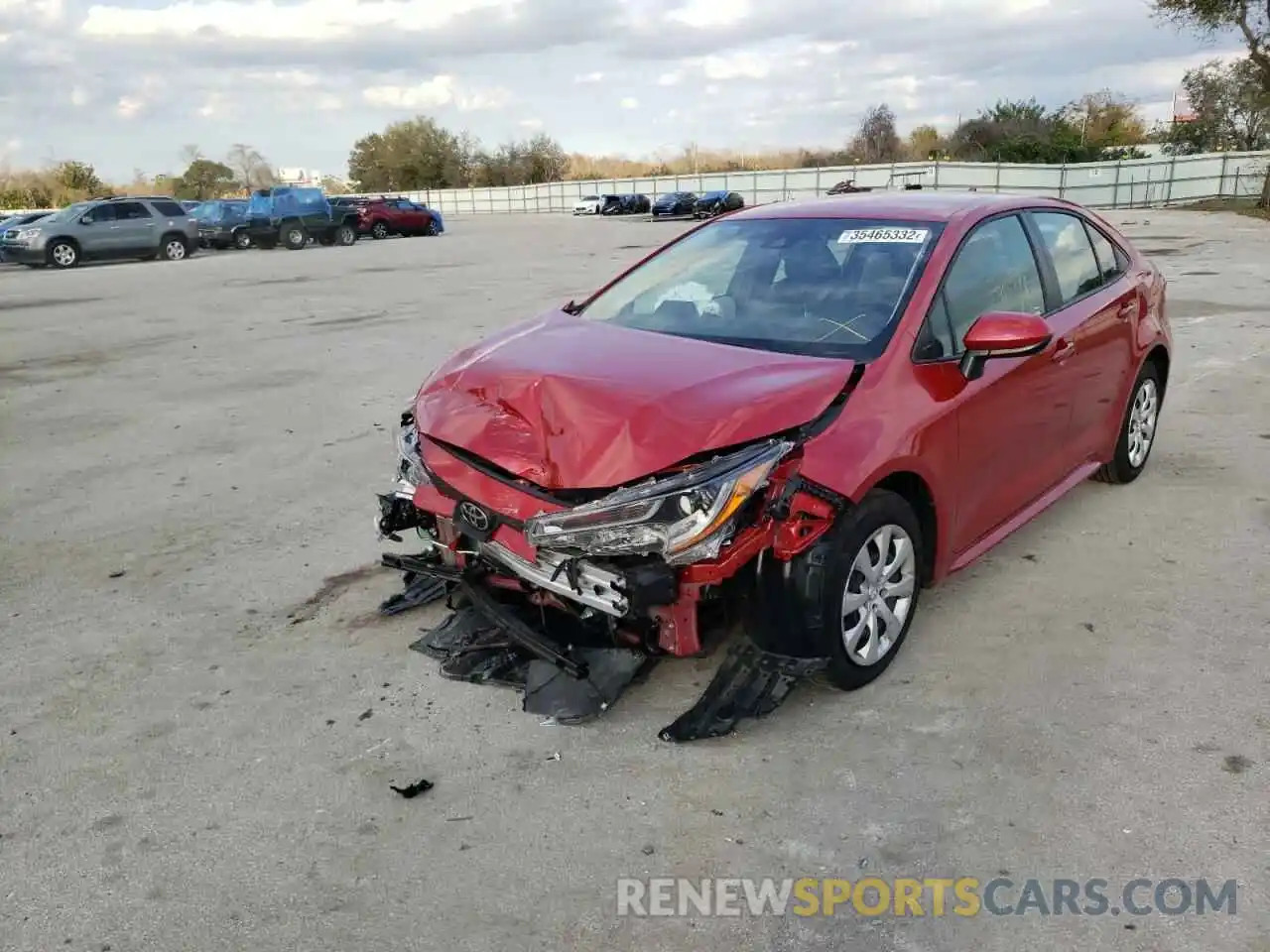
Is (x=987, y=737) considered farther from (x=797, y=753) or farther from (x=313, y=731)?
(x=313, y=731)

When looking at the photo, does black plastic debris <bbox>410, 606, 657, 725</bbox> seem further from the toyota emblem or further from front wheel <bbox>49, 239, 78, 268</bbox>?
front wheel <bbox>49, 239, 78, 268</bbox>

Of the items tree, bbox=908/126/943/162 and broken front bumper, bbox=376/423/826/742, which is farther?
tree, bbox=908/126/943/162

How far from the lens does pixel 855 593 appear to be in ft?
11.2

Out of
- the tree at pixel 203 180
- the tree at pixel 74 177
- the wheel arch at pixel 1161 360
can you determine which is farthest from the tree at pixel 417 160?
the wheel arch at pixel 1161 360

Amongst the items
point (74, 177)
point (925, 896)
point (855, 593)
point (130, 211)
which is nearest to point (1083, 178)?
point (130, 211)

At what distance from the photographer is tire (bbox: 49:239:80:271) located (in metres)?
24.4

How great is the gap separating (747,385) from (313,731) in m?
1.91

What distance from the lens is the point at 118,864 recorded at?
9.04 ft

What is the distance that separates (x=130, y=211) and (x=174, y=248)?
4.71 ft

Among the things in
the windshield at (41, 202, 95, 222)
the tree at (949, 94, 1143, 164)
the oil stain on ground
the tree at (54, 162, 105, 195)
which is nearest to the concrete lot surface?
the oil stain on ground

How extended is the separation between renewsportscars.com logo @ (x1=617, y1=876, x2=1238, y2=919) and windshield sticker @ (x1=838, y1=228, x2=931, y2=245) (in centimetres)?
252

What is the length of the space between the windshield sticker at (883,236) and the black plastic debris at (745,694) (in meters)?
1.84

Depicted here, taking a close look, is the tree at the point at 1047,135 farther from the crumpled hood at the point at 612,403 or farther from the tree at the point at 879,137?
the crumpled hood at the point at 612,403

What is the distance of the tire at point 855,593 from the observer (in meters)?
3.18
